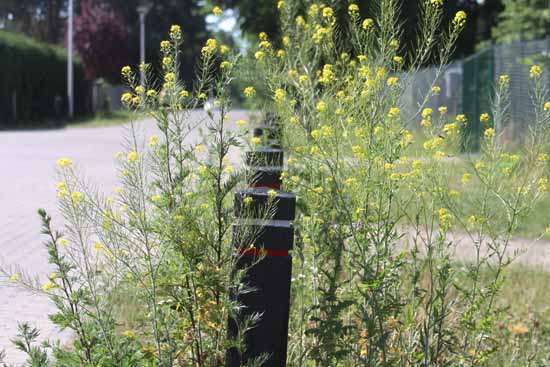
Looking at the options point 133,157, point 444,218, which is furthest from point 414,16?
point 133,157

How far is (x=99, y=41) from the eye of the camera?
42.6 metres

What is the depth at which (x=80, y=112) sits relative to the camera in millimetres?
33500

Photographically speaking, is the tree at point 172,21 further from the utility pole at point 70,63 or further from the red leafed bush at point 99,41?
the utility pole at point 70,63

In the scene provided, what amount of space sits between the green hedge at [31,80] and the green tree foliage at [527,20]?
49.5 feet

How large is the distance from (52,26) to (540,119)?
6262cm

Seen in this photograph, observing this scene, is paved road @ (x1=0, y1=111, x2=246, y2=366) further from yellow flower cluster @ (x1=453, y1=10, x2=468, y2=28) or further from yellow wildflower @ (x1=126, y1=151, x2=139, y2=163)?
yellow flower cluster @ (x1=453, y1=10, x2=468, y2=28)

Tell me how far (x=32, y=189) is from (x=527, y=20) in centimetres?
1273

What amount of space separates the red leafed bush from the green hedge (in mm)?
9572

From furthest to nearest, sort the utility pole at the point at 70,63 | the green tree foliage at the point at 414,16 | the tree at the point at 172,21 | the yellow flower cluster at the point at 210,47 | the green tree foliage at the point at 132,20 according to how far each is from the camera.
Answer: the tree at the point at 172,21, the green tree foliage at the point at 132,20, the utility pole at the point at 70,63, the green tree foliage at the point at 414,16, the yellow flower cluster at the point at 210,47

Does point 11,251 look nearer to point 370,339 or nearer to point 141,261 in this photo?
point 141,261

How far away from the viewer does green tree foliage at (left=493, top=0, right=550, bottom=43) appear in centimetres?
1803

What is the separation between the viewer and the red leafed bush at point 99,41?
42.5 meters

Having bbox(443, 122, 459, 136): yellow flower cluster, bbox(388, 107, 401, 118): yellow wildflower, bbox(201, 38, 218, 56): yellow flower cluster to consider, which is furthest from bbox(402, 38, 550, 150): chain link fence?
bbox(201, 38, 218, 56): yellow flower cluster

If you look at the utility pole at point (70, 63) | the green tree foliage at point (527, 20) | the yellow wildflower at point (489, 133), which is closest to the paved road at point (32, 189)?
the yellow wildflower at point (489, 133)
